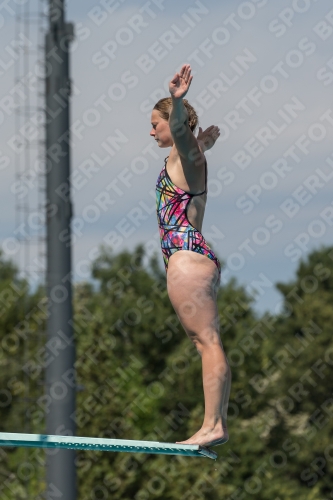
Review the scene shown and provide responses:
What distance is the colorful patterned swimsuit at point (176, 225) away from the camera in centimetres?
705

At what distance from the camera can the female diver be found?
6801 millimetres

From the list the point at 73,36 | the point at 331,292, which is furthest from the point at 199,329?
the point at 331,292

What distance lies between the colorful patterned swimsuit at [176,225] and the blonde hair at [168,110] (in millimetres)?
384

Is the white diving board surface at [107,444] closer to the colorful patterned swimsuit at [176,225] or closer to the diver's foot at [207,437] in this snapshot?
the diver's foot at [207,437]

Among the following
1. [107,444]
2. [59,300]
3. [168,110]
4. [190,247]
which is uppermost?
[168,110]

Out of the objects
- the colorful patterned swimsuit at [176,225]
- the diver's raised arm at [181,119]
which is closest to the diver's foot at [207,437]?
the colorful patterned swimsuit at [176,225]

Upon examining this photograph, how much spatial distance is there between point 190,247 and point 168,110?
0.94m

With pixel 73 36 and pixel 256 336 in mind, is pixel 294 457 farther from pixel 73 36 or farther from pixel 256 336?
pixel 73 36

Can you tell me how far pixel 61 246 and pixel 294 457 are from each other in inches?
1281

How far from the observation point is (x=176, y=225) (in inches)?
280

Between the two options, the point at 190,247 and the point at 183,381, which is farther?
the point at 183,381

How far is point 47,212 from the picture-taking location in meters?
17.3

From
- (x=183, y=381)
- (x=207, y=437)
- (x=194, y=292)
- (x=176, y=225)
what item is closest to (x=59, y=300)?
(x=176, y=225)

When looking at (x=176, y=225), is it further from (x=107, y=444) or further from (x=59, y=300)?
(x=59, y=300)
